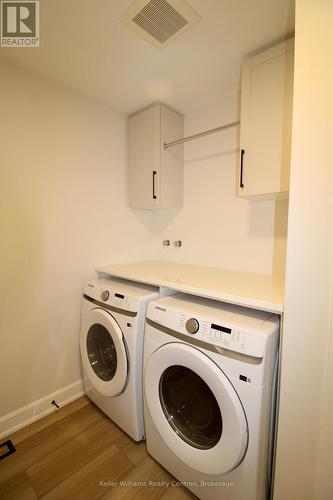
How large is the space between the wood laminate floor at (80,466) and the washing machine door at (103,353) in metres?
0.29

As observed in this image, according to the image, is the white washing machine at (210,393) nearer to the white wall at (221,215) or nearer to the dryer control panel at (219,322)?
the dryer control panel at (219,322)

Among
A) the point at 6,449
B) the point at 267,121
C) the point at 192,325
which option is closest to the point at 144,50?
the point at 267,121

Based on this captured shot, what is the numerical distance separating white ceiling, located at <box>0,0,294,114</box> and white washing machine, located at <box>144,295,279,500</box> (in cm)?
142

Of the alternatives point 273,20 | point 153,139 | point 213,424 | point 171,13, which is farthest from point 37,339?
point 273,20

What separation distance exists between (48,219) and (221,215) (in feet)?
4.30

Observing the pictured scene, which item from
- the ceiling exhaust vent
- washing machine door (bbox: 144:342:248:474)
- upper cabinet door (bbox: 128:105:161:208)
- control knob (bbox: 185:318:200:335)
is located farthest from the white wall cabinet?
washing machine door (bbox: 144:342:248:474)

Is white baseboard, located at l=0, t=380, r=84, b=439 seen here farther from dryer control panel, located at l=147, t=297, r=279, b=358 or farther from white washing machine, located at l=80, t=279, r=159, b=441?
dryer control panel, located at l=147, t=297, r=279, b=358

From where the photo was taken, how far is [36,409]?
1575 mm

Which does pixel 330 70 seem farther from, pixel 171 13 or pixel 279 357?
pixel 279 357

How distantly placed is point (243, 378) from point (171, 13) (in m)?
1.64

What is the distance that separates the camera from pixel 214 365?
0.92 m

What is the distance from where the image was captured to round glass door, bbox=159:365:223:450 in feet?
3.32

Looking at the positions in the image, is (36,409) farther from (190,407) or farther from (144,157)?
(144,157)

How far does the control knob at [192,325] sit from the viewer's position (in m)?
0.99
